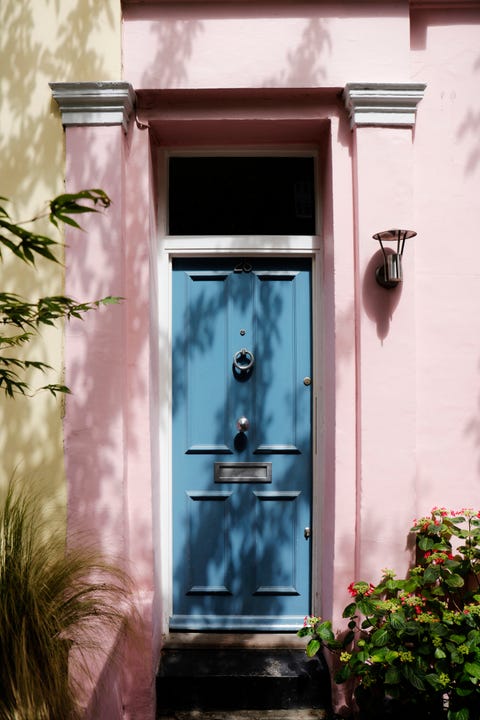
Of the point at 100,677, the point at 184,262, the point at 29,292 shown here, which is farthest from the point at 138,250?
the point at 100,677

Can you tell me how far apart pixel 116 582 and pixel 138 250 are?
1803 mm

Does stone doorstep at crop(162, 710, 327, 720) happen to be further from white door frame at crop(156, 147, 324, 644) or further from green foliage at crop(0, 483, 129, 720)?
green foliage at crop(0, 483, 129, 720)

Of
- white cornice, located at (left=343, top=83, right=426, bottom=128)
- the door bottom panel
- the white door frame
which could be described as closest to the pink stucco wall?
white cornice, located at (left=343, top=83, right=426, bottom=128)

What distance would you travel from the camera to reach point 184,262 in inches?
140

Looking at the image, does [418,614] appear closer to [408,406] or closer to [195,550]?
[408,406]

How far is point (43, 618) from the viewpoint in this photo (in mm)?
2256

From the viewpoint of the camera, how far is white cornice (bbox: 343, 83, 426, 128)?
123 inches

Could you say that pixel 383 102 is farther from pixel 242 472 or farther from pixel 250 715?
pixel 250 715

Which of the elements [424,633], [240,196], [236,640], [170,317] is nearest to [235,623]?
[236,640]

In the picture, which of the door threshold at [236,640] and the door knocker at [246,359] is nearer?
the door threshold at [236,640]

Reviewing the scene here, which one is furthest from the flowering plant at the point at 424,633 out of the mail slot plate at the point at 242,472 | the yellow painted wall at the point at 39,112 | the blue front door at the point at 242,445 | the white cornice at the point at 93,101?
the white cornice at the point at 93,101

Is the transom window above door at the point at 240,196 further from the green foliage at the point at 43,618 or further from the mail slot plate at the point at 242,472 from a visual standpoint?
the green foliage at the point at 43,618

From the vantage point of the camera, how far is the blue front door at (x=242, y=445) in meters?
3.48

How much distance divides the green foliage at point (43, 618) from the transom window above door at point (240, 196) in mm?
1975
